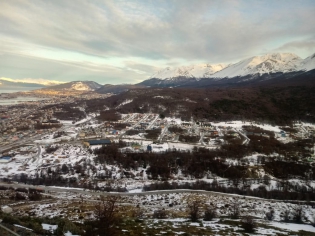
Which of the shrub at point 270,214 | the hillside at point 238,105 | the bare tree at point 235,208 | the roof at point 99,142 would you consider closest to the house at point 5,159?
the roof at point 99,142

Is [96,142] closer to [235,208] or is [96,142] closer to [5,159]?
[5,159]

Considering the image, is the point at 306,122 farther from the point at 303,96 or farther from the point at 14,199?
the point at 14,199

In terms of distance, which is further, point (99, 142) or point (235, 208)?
point (99, 142)

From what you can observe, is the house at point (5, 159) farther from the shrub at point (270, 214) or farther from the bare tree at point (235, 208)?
the shrub at point (270, 214)

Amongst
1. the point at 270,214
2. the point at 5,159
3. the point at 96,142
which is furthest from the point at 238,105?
the point at 5,159

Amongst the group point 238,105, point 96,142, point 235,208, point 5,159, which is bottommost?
point 5,159

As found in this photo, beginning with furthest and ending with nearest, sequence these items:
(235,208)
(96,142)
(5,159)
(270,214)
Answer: (96,142) → (5,159) → (235,208) → (270,214)

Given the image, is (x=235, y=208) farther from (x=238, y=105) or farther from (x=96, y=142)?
(x=238, y=105)

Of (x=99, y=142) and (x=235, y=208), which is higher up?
(x=99, y=142)

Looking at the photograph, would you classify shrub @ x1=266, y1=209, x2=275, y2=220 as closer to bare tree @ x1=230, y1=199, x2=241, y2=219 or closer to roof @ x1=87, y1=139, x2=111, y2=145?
bare tree @ x1=230, y1=199, x2=241, y2=219

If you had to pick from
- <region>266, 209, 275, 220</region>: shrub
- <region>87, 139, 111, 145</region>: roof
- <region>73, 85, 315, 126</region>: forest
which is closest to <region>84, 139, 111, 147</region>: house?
<region>87, 139, 111, 145</region>: roof

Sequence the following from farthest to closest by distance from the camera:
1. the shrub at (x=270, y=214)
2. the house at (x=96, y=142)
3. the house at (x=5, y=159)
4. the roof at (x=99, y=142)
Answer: the roof at (x=99, y=142), the house at (x=96, y=142), the house at (x=5, y=159), the shrub at (x=270, y=214)

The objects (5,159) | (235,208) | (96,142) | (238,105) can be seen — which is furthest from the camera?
(238,105)
